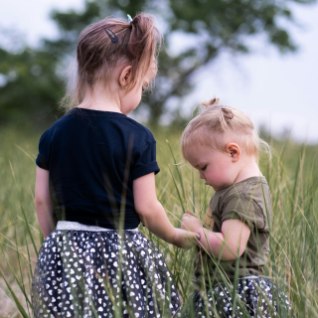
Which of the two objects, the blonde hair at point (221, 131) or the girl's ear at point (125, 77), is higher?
the girl's ear at point (125, 77)

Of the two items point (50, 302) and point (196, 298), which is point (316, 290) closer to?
point (196, 298)

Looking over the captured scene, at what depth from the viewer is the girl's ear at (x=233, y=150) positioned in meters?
2.60

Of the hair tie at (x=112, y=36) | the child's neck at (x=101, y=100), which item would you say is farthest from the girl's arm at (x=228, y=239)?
the hair tie at (x=112, y=36)

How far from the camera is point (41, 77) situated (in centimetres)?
1614

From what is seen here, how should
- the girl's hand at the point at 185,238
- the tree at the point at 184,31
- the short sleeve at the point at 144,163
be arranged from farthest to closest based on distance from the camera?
the tree at the point at 184,31, the girl's hand at the point at 185,238, the short sleeve at the point at 144,163

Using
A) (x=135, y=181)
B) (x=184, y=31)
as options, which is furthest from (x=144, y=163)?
(x=184, y=31)

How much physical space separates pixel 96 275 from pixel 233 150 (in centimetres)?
54

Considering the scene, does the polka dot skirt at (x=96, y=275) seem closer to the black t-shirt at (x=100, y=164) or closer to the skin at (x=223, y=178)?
the black t-shirt at (x=100, y=164)

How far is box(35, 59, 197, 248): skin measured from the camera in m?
2.50

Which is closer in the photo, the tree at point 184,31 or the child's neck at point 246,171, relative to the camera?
the child's neck at point 246,171

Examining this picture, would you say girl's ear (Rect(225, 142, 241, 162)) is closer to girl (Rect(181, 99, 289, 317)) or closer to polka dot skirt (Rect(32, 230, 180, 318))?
girl (Rect(181, 99, 289, 317))

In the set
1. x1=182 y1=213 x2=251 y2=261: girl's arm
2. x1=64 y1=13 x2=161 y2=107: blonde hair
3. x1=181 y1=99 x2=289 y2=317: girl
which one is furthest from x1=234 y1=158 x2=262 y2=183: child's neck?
x1=64 y1=13 x2=161 y2=107: blonde hair

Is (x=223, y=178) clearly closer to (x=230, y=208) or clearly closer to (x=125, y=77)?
(x=230, y=208)

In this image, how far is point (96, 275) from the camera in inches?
97.7
